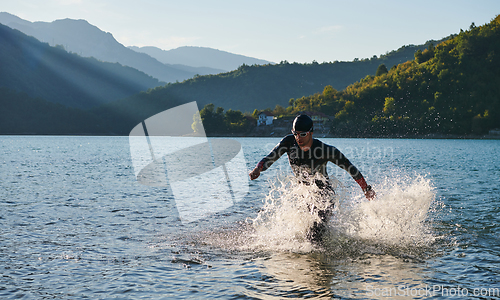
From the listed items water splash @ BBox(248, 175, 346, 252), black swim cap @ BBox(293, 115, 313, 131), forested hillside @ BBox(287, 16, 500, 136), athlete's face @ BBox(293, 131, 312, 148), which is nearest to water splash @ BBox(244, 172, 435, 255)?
water splash @ BBox(248, 175, 346, 252)

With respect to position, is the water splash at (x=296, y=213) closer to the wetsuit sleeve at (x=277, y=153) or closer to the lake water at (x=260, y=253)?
the lake water at (x=260, y=253)

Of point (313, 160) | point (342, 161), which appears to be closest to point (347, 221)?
point (342, 161)

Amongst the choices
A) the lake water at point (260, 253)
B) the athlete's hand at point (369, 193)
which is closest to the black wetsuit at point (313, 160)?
the athlete's hand at point (369, 193)

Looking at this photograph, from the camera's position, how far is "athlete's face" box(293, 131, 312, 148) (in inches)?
340

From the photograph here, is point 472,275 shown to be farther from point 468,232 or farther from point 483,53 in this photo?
point 483,53

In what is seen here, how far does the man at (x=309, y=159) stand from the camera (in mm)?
8734

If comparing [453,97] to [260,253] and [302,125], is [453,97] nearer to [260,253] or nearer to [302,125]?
[260,253]

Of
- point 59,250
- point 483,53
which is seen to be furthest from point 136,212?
point 483,53

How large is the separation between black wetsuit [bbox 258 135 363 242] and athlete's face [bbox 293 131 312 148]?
0.73ft

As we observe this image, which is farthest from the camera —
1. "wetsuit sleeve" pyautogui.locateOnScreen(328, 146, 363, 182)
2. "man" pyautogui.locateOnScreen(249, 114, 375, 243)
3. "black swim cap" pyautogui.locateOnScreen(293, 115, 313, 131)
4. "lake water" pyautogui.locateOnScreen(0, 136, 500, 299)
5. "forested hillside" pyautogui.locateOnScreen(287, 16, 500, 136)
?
"forested hillside" pyautogui.locateOnScreen(287, 16, 500, 136)

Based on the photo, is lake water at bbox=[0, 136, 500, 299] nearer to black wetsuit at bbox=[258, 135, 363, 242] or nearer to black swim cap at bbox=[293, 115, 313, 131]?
black wetsuit at bbox=[258, 135, 363, 242]

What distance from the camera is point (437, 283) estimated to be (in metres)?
7.98

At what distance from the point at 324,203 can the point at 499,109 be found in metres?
192

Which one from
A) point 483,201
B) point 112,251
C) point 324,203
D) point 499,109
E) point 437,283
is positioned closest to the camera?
point 437,283
